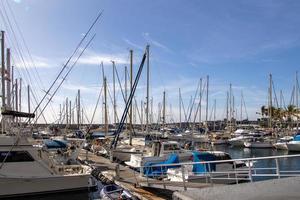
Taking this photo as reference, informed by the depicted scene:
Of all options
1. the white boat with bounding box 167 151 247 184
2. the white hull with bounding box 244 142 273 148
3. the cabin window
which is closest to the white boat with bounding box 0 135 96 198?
the cabin window

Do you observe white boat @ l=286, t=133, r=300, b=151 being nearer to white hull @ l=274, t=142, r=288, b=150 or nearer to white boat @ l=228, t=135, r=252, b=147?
white hull @ l=274, t=142, r=288, b=150

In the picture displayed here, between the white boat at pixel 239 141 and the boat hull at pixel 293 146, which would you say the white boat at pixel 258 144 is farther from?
the boat hull at pixel 293 146

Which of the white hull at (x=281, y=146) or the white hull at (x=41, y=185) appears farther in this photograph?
the white hull at (x=281, y=146)

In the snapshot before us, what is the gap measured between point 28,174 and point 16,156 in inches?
42.8

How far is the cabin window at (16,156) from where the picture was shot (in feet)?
53.4

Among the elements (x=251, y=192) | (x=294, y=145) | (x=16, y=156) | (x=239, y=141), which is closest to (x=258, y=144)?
(x=239, y=141)

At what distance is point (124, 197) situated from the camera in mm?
13141

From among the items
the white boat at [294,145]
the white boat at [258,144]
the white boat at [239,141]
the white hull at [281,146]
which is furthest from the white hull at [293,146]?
the white boat at [239,141]

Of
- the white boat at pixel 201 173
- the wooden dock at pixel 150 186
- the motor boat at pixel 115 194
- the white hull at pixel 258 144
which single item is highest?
the white boat at pixel 201 173

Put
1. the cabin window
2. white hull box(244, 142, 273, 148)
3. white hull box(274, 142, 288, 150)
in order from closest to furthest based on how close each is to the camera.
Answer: the cabin window → white hull box(274, 142, 288, 150) → white hull box(244, 142, 273, 148)

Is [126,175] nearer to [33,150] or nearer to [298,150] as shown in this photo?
[33,150]

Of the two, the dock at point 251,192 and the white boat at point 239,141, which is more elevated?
the dock at point 251,192

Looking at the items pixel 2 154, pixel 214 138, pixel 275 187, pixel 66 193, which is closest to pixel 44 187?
pixel 66 193

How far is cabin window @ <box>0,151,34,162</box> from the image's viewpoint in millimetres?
16281
